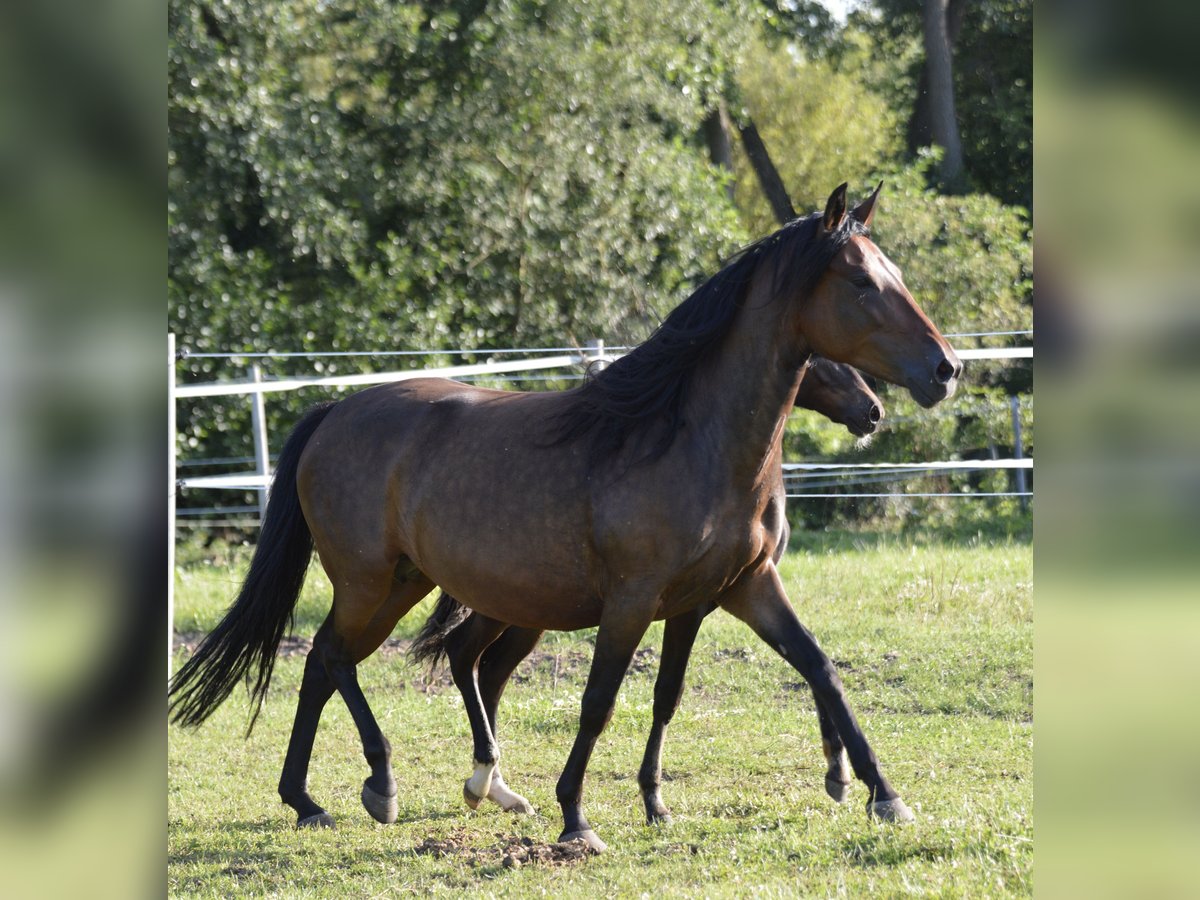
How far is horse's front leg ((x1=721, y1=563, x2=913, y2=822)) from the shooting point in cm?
436

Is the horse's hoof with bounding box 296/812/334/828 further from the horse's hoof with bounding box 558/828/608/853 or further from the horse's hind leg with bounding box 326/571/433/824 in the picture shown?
the horse's hoof with bounding box 558/828/608/853

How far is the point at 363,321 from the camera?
41.7 feet

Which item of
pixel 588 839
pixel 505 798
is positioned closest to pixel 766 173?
pixel 505 798

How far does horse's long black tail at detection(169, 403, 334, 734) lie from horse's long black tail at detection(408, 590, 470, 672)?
1.99 ft

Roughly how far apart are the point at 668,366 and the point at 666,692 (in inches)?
57.3

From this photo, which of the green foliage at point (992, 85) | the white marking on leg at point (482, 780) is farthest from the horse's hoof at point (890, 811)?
the green foliage at point (992, 85)

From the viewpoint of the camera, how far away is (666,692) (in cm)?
505

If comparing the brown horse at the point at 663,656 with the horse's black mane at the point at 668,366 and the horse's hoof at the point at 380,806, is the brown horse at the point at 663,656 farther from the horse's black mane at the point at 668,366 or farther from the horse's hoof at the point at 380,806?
the horse's black mane at the point at 668,366

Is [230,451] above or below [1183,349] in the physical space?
below

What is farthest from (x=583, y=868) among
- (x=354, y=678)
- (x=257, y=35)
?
(x=257, y=35)

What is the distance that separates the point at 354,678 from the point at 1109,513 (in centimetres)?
454

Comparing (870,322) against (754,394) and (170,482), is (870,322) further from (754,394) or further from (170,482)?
(170,482)

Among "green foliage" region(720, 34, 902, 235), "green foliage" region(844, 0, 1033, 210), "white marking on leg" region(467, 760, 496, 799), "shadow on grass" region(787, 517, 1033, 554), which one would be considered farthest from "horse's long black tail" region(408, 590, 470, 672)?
"green foliage" region(720, 34, 902, 235)

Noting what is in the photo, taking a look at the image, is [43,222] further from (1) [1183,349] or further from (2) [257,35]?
(2) [257,35]
